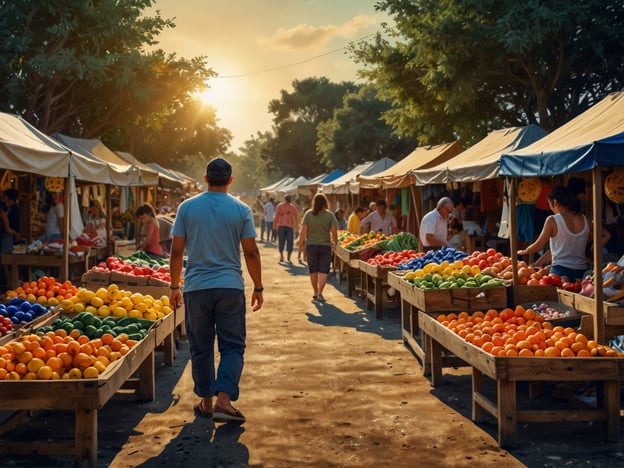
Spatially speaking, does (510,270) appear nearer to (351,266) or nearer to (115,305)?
(115,305)

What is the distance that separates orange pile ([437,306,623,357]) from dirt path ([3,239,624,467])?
67 centimetres

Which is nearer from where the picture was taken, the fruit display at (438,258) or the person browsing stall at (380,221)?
the fruit display at (438,258)

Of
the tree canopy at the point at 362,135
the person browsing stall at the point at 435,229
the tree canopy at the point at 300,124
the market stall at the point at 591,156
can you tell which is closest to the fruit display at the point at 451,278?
the market stall at the point at 591,156

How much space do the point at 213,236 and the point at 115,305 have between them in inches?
102

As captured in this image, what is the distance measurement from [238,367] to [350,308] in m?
7.30

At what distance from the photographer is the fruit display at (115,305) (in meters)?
7.75

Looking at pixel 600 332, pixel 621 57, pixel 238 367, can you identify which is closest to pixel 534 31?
pixel 621 57

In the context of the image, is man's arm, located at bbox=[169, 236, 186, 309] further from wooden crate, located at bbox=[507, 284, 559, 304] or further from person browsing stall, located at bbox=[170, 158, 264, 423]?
wooden crate, located at bbox=[507, 284, 559, 304]

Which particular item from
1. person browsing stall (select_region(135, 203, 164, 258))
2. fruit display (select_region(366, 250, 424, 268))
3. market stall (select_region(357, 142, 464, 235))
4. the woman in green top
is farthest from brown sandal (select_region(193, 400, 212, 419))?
market stall (select_region(357, 142, 464, 235))

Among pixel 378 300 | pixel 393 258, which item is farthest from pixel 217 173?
pixel 393 258

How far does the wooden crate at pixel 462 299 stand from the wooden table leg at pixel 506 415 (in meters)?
2.54

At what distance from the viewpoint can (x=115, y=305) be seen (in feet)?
25.9

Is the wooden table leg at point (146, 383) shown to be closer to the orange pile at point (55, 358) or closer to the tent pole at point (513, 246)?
the orange pile at point (55, 358)

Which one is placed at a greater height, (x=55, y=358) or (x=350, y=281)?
(x=55, y=358)
